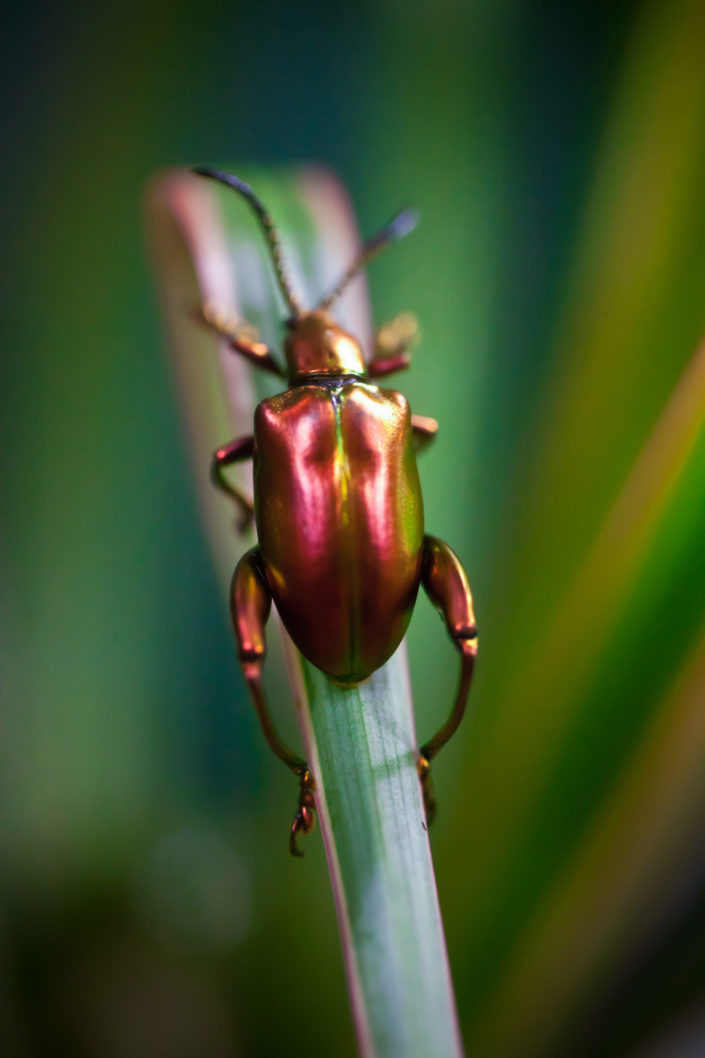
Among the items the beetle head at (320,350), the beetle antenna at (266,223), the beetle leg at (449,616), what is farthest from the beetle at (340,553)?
the beetle antenna at (266,223)

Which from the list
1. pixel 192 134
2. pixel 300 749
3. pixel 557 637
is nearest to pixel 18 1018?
pixel 300 749

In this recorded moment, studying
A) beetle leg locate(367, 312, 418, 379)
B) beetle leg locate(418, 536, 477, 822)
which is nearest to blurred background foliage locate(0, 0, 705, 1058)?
beetle leg locate(367, 312, 418, 379)

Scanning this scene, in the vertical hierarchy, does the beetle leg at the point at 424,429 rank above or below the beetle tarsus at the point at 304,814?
above

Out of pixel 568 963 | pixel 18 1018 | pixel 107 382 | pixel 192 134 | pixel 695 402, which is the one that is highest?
pixel 192 134

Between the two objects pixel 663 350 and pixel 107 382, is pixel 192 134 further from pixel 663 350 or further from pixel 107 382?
pixel 663 350

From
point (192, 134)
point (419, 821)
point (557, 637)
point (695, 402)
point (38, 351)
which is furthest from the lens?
point (192, 134)

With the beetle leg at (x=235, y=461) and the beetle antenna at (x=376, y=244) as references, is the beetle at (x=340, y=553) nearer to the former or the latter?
the beetle leg at (x=235, y=461)
